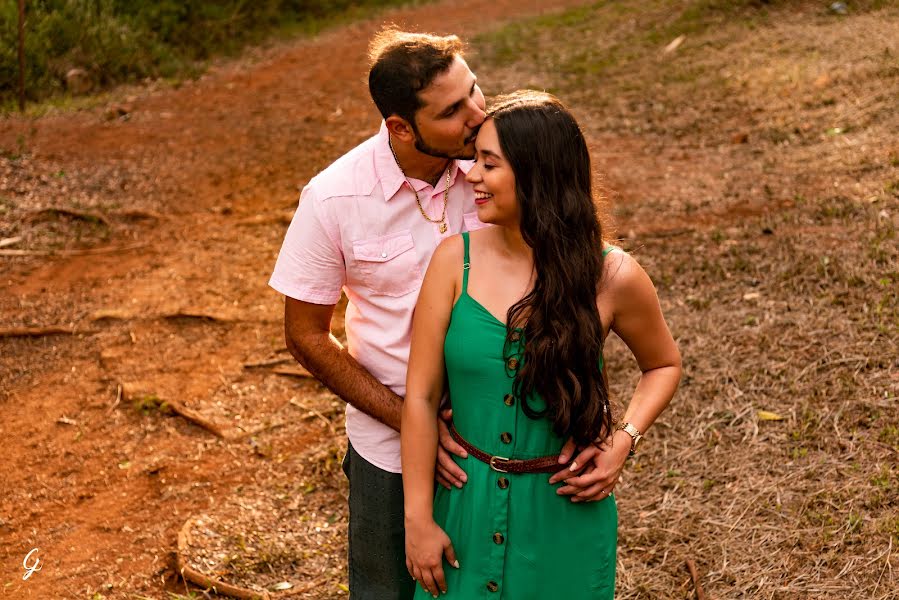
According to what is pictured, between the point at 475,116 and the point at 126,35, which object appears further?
the point at 126,35

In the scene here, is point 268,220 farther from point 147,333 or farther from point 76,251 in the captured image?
point 147,333

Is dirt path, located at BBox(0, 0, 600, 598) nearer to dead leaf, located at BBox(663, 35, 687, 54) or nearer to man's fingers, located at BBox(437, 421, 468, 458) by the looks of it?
man's fingers, located at BBox(437, 421, 468, 458)

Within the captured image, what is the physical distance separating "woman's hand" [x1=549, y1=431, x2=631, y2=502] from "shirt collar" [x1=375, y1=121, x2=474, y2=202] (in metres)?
0.74

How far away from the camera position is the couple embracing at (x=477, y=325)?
79.7 inches

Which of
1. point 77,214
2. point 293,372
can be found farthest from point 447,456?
point 77,214

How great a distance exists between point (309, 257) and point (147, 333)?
11.2ft

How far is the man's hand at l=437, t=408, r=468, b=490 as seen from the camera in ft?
7.07

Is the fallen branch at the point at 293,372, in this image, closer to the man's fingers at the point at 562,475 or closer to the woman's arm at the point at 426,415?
the woman's arm at the point at 426,415

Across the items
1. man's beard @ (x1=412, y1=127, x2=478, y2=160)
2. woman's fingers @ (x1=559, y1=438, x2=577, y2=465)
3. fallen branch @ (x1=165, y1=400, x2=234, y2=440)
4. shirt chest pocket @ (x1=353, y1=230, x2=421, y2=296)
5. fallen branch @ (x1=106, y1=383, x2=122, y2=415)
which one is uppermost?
man's beard @ (x1=412, y1=127, x2=478, y2=160)

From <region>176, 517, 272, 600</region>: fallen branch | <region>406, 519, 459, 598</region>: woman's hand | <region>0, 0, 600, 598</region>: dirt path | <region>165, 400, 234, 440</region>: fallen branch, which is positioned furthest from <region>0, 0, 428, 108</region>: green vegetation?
<region>406, 519, 459, 598</region>: woman's hand

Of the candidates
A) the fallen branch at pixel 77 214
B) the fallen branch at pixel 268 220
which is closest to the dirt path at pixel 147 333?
the fallen branch at pixel 268 220

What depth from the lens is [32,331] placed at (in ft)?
17.6

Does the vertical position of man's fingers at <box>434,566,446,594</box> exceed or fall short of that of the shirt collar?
it falls short

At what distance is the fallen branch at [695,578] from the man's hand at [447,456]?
1.50 meters
